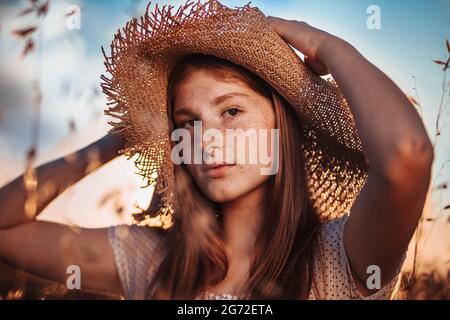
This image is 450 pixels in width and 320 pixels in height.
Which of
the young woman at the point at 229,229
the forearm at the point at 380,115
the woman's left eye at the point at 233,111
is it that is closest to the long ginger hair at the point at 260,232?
the young woman at the point at 229,229

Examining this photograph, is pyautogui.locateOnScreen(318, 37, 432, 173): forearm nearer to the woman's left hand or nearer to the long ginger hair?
the woman's left hand

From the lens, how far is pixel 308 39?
→ 1987 millimetres

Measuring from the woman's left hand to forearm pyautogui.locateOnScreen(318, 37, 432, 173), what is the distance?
11 centimetres

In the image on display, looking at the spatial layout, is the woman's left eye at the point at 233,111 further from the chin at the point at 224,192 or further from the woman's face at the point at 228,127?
the chin at the point at 224,192

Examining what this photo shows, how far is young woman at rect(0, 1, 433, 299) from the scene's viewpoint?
1.85 m

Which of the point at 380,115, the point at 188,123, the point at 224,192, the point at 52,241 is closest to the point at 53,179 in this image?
the point at 52,241

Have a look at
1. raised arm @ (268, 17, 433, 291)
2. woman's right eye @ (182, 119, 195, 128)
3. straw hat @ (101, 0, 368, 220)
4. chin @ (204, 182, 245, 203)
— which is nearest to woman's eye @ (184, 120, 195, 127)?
woman's right eye @ (182, 119, 195, 128)

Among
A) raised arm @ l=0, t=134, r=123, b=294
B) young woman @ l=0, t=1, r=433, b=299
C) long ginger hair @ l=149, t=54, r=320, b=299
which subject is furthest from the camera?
raised arm @ l=0, t=134, r=123, b=294

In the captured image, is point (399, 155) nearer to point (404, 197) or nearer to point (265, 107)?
point (404, 197)

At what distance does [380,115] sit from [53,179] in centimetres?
124

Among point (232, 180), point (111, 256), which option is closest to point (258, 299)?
point (232, 180)

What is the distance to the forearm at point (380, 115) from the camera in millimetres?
1552

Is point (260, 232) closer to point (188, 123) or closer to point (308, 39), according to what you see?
point (188, 123)

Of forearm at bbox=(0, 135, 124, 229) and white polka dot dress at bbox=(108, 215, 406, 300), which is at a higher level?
forearm at bbox=(0, 135, 124, 229)
